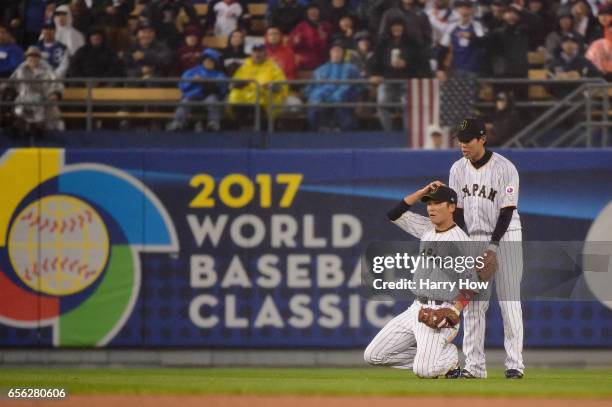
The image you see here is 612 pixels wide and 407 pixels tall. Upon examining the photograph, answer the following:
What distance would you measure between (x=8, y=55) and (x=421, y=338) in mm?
8333

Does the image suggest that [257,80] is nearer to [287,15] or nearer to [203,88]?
[203,88]

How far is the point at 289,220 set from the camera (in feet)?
43.3

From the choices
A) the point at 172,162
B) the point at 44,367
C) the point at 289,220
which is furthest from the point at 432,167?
the point at 44,367

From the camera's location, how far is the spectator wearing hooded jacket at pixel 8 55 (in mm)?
15766

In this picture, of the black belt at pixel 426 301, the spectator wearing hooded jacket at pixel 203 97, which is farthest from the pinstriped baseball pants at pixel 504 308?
the spectator wearing hooded jacket at pixel 203 97

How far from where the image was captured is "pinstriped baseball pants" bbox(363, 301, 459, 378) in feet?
31.6

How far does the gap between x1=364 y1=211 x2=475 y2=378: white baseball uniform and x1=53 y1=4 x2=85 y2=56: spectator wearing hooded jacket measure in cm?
761

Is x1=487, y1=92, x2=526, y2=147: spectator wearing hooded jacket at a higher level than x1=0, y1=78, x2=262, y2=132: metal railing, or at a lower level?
lower

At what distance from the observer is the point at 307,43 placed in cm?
1606

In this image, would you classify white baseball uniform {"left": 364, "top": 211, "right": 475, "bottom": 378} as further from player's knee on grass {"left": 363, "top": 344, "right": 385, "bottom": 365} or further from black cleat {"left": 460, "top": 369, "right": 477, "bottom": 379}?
black cleat {"left": 460, "top": 369, "right": 477, "bottom": 379}

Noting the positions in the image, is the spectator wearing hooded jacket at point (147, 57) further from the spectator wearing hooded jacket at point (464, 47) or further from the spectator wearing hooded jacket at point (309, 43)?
the spectator wearing hooded jacket at point (464, 47)

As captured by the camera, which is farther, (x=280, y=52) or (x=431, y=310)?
(x=280, y=52)

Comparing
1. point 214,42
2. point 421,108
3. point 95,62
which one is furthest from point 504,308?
point 214,42

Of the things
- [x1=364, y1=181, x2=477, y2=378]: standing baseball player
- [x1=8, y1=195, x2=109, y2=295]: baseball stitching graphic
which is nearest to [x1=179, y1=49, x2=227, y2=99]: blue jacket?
[x1=8, y1=195, x2=109, y2=295]: baseball stitching graphic
